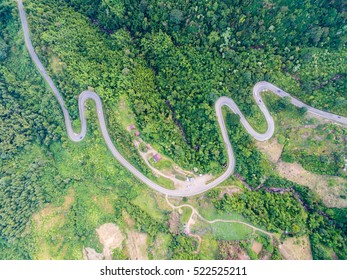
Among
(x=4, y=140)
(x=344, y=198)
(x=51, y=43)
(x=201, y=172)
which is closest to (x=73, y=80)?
(x=51, y=43)

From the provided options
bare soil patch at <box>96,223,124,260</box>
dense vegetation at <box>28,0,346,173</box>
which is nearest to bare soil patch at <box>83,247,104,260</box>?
bare soil patch at <box>96,223,124,260</box>

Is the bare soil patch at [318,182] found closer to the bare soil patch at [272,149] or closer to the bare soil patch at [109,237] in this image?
the bare soil patch at [272,149]

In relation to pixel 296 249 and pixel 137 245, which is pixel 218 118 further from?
pixel 137 245

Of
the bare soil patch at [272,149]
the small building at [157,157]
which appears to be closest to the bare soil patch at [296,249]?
the bare soil patch at [272,149]

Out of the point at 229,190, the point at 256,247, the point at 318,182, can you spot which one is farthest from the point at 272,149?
the point at 256,247

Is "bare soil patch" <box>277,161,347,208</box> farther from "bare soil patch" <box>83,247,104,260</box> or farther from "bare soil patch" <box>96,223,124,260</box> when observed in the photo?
"bare soil patch" <box>83,247,104,260</box>

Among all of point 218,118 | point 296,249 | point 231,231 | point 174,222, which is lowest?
point 174,222
